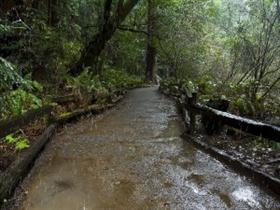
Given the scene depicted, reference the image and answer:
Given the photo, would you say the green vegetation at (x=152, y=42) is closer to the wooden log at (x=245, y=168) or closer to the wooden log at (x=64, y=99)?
the wooden log at (x=64, y=99)

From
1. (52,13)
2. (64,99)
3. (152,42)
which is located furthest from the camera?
(152,42)

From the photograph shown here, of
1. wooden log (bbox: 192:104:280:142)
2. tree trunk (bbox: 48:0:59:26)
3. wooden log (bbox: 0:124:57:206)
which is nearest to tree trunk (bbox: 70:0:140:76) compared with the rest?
tree trunk (bbox: 48:0:59:26)

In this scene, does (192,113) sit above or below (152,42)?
below

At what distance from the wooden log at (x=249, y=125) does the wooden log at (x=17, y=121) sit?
11.6 feet

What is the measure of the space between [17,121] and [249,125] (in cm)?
364

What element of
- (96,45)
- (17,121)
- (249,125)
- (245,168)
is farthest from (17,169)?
(96,45)

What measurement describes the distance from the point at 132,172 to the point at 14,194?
1.83 m

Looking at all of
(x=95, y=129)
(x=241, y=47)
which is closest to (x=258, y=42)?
(x=241, y=47)

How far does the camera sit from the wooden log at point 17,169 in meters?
4.29

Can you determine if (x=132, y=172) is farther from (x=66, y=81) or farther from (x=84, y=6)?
(x=84, y=6)

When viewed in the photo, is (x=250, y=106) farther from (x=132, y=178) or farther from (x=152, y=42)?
(x=152, y=42)

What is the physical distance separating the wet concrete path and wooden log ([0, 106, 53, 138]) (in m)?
0.74

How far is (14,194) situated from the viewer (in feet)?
15.2

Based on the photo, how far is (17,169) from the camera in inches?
194
